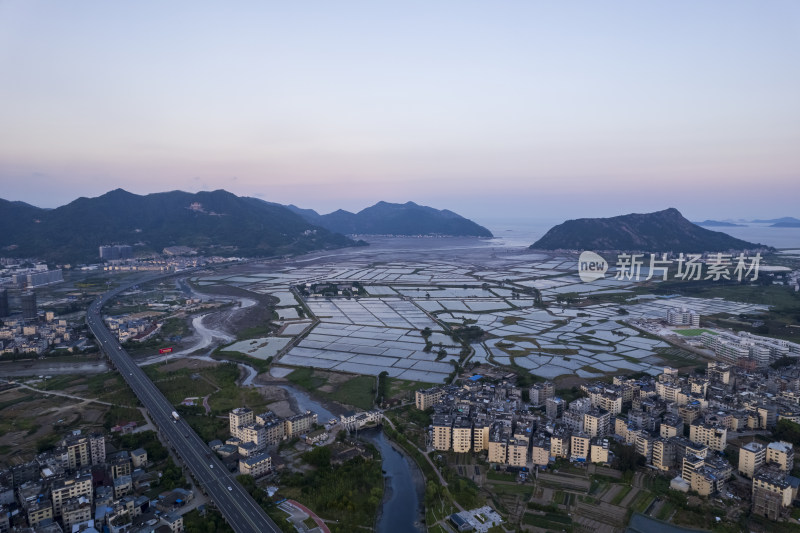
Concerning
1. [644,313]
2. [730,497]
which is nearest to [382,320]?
[644,313]

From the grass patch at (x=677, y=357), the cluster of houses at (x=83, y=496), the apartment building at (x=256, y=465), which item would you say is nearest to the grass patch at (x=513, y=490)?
the apartment building at (x=256, y=465)

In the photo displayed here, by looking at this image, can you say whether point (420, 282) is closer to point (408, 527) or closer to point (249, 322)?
point (249, 322)

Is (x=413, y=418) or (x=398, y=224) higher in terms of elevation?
(x=398, y=224)

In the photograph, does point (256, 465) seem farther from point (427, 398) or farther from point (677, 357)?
point (677, 357)

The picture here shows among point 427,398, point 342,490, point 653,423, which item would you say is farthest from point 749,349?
point 342,490

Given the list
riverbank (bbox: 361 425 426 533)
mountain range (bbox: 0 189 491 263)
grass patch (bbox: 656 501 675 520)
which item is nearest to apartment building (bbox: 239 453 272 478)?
riverbank (bbox: 361 425 426 533)

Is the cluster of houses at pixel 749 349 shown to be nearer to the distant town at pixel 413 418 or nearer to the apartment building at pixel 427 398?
the distant town at pixel 413 418
